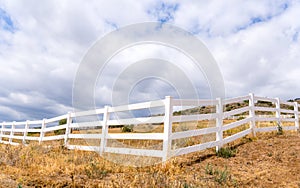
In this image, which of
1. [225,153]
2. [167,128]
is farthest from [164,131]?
[225,153]

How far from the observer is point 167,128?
6.41 metres

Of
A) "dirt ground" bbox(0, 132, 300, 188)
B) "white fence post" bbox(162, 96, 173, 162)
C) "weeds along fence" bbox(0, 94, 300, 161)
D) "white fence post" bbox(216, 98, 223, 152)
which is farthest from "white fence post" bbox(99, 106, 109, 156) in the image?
"white fence post" bbox(216, 98, 223, 152)

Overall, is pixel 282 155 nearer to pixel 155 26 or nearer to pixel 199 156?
pixel 199 156

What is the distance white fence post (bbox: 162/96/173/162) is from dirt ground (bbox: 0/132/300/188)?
0.78ft

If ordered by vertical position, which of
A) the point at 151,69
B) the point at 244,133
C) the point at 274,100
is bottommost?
the point at 244,133

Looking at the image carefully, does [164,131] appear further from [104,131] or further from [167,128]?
[104,131]

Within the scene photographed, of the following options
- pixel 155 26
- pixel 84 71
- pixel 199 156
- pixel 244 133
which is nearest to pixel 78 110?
pixel 84 71

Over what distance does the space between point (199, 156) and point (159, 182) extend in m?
2.95

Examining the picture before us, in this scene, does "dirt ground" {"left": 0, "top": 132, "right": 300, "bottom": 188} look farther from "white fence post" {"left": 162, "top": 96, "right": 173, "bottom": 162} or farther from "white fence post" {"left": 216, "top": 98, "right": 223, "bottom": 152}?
"white fence post" {"left": 216, "top": 98, "right": 223, "bottom": 152}

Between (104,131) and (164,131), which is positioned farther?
(104,131)

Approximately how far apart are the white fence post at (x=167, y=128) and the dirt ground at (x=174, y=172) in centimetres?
24

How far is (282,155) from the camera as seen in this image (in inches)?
284

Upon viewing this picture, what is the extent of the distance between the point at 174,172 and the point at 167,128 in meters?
1.19

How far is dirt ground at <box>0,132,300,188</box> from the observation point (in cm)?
459
